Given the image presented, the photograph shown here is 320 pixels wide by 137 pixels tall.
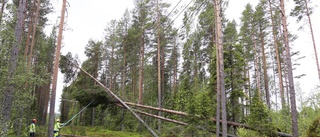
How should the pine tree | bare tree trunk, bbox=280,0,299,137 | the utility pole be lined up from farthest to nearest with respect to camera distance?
the pine tree → the utility pole → bare tree trunk, bbox=280,0,299,137

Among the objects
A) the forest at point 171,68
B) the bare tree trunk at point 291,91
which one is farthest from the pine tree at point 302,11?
the bare tree trunk at point 291,91

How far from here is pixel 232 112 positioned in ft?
45.5

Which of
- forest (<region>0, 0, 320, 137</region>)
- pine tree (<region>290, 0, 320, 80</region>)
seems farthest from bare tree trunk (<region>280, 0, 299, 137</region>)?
pine tree (<region>290, 0, 320, 80</region>)

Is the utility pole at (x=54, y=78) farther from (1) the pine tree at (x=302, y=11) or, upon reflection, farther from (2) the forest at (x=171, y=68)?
(1) the pine tree at (x=302, y=11)

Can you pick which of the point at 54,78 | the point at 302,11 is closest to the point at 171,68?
the point at 302,11

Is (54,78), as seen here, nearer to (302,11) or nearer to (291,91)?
(291,91)

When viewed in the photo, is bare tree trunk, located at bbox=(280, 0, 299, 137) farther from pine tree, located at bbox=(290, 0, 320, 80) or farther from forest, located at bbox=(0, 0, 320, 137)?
pine tree, located at bbox=(290, 0, 320, 80)

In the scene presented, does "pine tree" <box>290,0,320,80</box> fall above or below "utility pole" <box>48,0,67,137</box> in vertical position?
above

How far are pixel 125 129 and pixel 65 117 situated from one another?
12.6 metres

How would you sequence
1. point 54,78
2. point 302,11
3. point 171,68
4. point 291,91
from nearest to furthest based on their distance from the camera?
1. point 291,91
2. point 54,78
3. point 302,11
4. point 171,68

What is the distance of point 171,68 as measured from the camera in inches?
1268

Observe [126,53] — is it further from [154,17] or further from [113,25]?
[154,17]

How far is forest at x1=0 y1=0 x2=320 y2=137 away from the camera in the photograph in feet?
32.4

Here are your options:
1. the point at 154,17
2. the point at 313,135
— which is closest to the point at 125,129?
the point at 154,17
